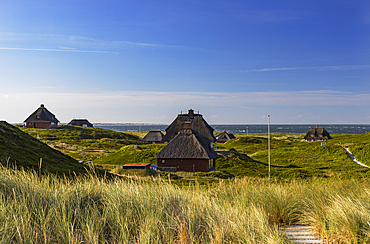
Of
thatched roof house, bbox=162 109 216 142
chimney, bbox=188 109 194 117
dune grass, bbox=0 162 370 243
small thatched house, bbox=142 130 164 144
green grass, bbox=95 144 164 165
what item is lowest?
green grass, bbox=95 144 164 165

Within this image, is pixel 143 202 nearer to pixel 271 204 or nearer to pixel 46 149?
pixel 271 204

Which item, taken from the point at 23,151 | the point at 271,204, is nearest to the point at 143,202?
the point at 271,204

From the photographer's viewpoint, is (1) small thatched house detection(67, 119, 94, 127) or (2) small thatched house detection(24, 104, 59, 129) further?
(1) small thatched house detection(67, 119, 94, 127)

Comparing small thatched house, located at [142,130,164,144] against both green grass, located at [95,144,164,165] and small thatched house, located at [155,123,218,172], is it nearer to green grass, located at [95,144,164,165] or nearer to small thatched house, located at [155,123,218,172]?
green grass, located at [95,144,164,165]

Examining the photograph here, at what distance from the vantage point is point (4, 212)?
14.2ft

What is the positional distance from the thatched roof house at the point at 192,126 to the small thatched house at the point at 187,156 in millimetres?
13557

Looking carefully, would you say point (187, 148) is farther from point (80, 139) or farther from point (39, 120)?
point (39, 120)

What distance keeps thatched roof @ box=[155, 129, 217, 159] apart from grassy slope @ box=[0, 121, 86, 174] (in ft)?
62.1

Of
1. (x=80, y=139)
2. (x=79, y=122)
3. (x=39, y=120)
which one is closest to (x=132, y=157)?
(x=80, y=139)

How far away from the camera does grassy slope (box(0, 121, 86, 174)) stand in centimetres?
1184

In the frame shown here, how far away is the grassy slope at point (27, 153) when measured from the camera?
11844 mm

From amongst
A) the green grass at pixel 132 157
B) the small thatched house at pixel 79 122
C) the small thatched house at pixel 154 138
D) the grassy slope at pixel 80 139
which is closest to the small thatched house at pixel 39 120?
the grassy slope at pixel 80 139

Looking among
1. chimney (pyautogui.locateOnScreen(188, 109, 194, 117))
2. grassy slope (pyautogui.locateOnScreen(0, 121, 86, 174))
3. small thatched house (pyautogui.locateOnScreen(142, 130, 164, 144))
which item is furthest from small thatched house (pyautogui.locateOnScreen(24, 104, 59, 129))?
grassy slope (pyautogui.locateOnScreen(0, 121, 86, 174))

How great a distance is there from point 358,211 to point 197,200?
9.98 feet
